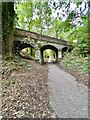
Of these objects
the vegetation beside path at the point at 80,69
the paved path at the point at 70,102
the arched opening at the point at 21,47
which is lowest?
the paved path at the point at 70,102

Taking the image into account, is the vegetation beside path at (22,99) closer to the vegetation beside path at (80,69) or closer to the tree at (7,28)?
the tree at (7,28)

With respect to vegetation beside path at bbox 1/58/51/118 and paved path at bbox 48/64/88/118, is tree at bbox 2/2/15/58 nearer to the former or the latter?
vegetation beside path at bbox 1/58/51/118

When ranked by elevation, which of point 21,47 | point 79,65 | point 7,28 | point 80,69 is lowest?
point 80,69

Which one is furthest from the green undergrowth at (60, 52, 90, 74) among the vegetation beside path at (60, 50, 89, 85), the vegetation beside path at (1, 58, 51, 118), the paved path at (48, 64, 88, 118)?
the vegetation beside path at (1, 58, 51, 118)

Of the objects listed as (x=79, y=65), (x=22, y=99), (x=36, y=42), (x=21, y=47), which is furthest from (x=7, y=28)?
(x=21, y=47)

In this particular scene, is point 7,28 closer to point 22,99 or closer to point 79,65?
point 22,99

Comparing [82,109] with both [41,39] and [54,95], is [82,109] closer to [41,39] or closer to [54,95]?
[54,95]

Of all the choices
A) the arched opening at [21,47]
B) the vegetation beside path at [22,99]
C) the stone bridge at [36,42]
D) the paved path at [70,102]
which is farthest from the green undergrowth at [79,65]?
the arched opening at [21,47]

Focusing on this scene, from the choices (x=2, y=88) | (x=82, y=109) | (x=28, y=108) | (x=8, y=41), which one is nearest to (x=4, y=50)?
(x=8, y=41)

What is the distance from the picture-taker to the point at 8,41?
7.98m

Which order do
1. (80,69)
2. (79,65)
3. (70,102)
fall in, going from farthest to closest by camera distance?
1. (79,65)
2. (80,69)
3. (70,102)

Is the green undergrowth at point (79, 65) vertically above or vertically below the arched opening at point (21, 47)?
below

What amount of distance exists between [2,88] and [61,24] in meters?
4.70

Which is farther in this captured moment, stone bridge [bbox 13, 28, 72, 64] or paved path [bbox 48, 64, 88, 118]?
stone bridge [bbox 13, 28, 72, 64]
